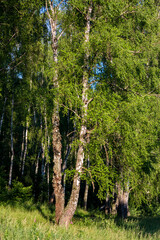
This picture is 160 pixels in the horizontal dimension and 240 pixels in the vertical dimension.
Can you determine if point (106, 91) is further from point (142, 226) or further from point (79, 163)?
point (142, 226)

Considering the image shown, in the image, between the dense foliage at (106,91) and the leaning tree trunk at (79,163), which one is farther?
the leaning tree trunk at (79,163)

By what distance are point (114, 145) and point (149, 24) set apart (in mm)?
4968

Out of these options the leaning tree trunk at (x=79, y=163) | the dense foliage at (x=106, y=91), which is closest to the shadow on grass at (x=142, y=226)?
the dense foliage at (x=106, y=91)

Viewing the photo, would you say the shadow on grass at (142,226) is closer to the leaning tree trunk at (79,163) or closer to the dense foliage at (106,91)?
the dense foliage at (106,91)

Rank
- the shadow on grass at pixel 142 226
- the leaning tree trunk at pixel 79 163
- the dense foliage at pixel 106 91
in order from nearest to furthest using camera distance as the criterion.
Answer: the dense foliage at pixel 106 91
the leaning tree trunk at pixel 79 163
the shadow on grass at pixel 142 226

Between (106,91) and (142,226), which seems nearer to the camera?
(106,91)

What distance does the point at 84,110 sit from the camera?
7609mm

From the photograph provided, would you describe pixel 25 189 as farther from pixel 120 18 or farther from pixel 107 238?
pixel 120 18

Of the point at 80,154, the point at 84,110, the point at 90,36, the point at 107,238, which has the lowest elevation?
the point at 107,238

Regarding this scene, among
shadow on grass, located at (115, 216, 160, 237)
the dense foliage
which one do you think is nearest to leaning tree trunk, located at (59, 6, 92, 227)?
the dense foliage

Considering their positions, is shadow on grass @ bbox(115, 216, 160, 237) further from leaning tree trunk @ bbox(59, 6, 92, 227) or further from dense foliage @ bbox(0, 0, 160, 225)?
leaning tree trunk @ bbox(59, 6, 92, 227)

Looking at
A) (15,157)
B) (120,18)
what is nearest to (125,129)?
(120,18)

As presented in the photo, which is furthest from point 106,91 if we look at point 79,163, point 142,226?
point 142,226

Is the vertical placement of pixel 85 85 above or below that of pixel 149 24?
below
